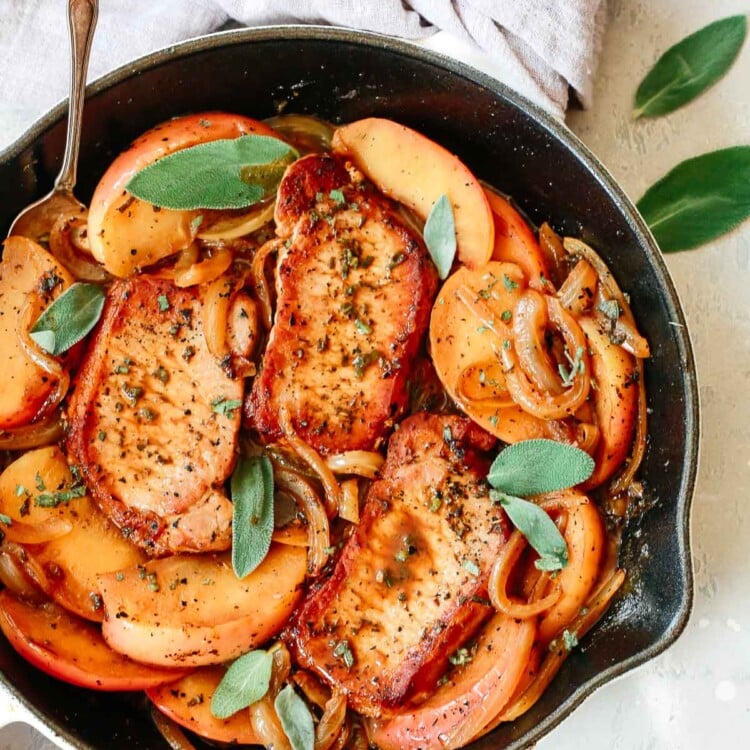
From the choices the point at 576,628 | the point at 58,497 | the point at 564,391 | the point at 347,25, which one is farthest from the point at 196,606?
the point at 347,25

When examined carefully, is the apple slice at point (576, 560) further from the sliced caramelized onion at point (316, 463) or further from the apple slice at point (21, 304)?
the apple slice at point (21, 304)

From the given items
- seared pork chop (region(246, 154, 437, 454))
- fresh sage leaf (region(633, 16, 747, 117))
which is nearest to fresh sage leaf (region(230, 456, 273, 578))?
seared pork chop (region(246, 154, 437, 454))

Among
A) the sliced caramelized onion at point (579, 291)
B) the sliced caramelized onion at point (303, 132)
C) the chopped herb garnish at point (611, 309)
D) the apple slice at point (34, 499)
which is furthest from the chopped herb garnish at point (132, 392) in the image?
the chopped herb garnish at point (611, 309)

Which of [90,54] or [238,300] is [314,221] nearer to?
[238,300]

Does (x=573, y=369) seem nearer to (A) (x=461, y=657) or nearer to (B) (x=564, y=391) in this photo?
(B) (x=564, y=391)

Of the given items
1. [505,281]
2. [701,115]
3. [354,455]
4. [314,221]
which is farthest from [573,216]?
[354,455]

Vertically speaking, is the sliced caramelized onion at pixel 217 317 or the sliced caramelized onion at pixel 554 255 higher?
the sliced caramelized onion at pixel 217 317

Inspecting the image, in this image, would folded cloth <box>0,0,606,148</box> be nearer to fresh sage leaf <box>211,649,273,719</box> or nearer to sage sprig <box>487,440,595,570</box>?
sage sprig <box>487,440,595,570</box>
